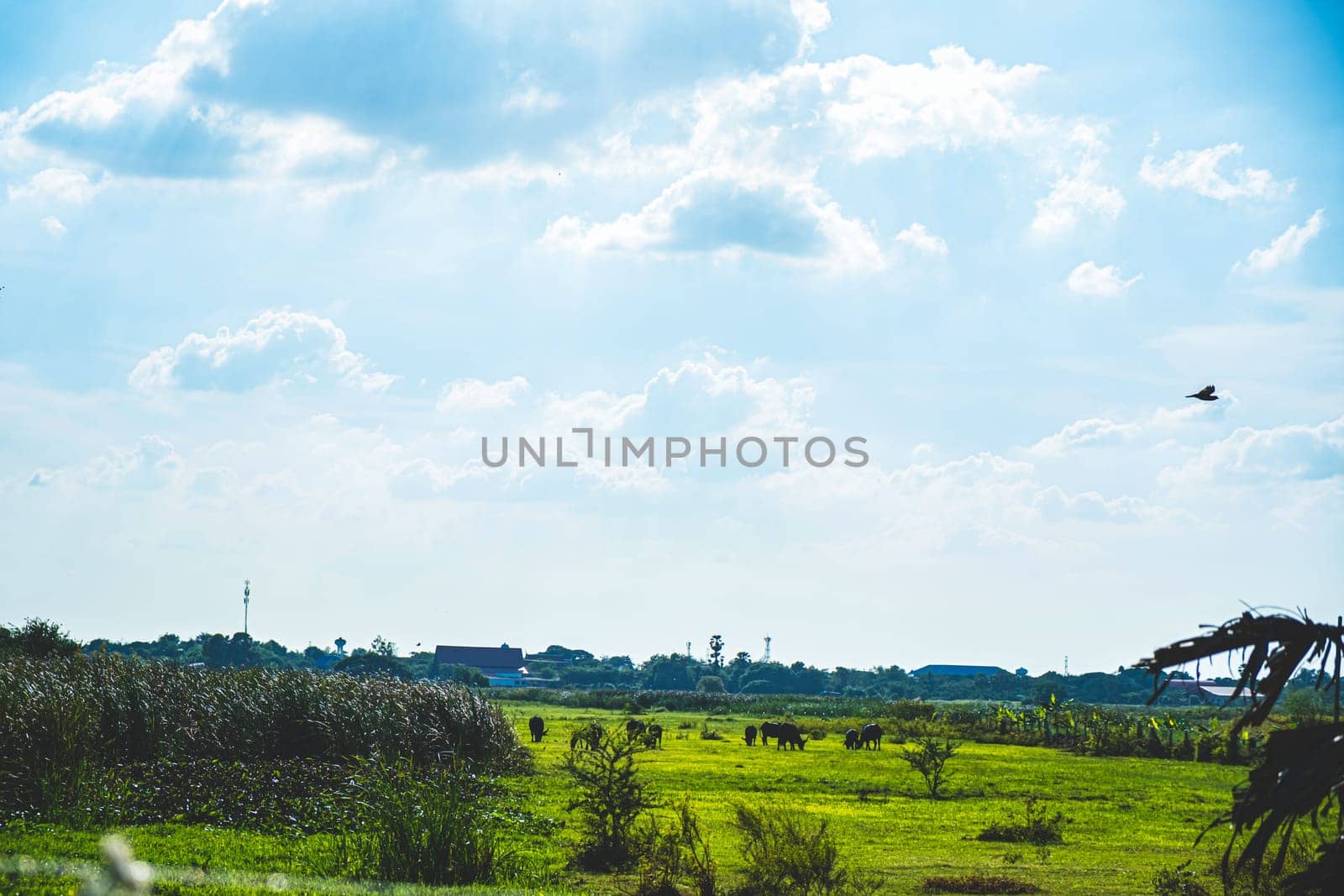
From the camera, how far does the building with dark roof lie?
156 meters

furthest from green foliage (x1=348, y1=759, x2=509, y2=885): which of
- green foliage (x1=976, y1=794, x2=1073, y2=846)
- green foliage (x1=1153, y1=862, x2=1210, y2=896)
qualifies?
green foliage (x1=976, y1=794, x2=1073, y2=846)

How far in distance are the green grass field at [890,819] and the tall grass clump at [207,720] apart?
1770 millimetres

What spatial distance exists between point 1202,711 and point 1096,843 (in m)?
94.0

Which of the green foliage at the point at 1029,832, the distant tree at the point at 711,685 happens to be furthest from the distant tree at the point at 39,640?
the distant tree at the point at 711,685

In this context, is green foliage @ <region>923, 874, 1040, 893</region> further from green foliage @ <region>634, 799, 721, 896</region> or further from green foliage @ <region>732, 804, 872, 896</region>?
green foliage @ <region>634, 799, 721, 896</region>

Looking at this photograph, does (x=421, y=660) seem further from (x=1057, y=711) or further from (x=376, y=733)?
(x=376, y=733)

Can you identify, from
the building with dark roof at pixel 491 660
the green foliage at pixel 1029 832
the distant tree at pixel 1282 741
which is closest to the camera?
the distant tree at pixel 1282 741

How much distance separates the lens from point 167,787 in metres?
19.7

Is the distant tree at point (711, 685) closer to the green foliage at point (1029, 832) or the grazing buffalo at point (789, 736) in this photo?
the grazing buffalo at point (789, 736)

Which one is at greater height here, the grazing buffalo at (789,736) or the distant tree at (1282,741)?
the distant tree at (1282,741)

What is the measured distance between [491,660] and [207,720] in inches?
5568

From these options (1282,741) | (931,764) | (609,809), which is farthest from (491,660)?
(1282,741)

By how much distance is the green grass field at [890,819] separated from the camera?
15328mm

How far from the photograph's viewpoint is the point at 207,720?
24438 millimetres
